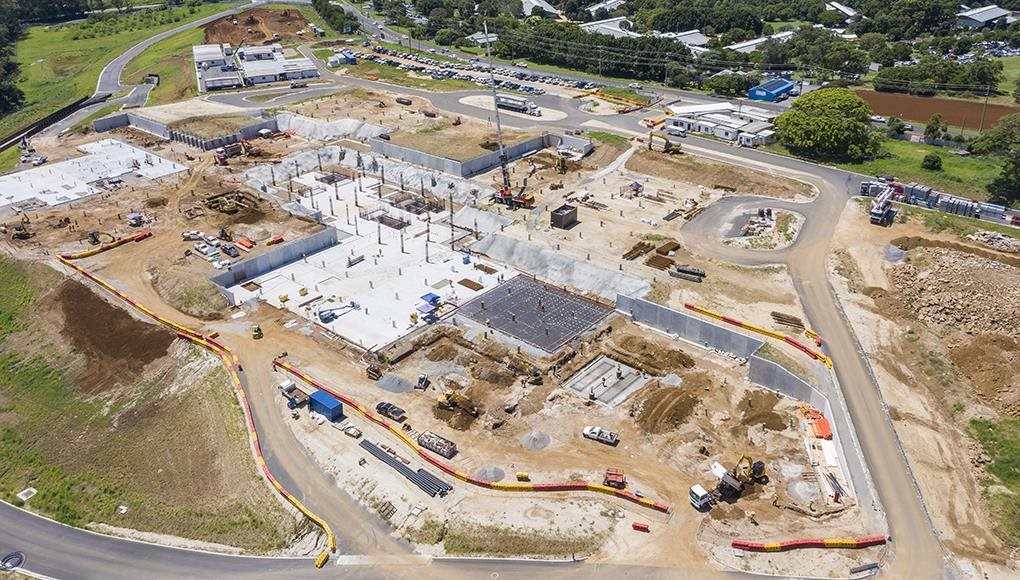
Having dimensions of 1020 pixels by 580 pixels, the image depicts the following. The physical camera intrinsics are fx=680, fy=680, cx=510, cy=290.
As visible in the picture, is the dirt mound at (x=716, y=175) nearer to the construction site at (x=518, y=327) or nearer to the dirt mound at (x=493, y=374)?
the construction site at (x=518, y=327)

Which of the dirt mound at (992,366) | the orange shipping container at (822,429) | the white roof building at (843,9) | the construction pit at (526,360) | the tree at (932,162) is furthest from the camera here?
the white roof building at (843,9)

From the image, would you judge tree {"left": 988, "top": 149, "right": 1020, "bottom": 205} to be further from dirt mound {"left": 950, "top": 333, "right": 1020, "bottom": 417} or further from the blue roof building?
the blue roof building

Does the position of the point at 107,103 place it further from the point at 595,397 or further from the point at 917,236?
the point at 917,236

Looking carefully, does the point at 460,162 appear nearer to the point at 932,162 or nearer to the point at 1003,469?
the point at 932,162

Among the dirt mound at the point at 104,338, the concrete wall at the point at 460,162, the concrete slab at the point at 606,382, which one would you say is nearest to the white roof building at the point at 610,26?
the concrete wall at the point at 460,162

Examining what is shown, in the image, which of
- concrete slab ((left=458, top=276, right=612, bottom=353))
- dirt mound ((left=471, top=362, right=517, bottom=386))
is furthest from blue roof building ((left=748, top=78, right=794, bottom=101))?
dirt mound ((left=471, top=362, right=517, bottom=386))

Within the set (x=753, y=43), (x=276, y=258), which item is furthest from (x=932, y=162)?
(x=753, y=43)

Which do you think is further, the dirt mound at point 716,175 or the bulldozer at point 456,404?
the dirt mound at point 716,175
